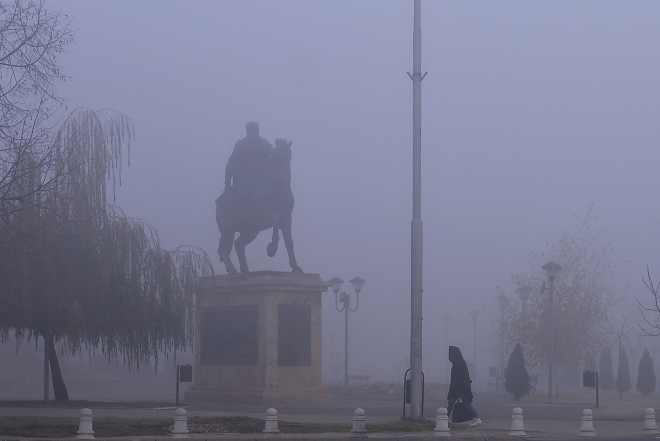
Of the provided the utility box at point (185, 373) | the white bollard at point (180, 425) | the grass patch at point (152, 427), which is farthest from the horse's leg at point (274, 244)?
the white bollard at point (180, 425)

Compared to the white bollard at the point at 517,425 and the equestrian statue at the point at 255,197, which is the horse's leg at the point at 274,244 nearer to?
the equestrian statue at the point at 255,197

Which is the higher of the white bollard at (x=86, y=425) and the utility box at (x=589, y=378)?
the white bollard at (x=86, y=425)

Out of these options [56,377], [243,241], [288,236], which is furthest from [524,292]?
[56,377]

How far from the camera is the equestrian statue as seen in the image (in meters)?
31.2

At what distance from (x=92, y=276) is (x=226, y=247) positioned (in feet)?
23.8

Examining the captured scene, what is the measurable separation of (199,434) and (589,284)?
111 feet

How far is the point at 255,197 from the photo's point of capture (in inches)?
1228

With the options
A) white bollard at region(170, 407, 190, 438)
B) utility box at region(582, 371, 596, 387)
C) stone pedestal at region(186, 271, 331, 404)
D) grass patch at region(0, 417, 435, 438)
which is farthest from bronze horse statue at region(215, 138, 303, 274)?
white bollard at region(170, 407, 190, 438)

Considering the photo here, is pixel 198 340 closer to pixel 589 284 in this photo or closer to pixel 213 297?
pixel 213 297

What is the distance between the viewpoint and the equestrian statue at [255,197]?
103ft

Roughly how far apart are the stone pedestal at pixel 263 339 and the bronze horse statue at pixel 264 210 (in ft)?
5.20

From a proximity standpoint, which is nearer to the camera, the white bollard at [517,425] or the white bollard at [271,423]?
the white bollard at [271,423]

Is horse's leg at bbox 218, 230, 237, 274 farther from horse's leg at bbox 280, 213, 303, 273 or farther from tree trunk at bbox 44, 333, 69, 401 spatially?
tree trunk at bbox 44, 333, 69, 401

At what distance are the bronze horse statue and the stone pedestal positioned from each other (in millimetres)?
1586
